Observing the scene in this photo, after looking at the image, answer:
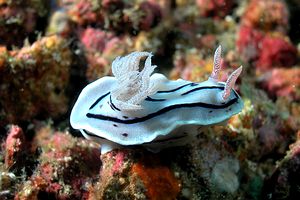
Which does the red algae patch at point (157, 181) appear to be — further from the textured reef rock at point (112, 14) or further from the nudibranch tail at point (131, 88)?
the textured reef rock at point (112, 14)

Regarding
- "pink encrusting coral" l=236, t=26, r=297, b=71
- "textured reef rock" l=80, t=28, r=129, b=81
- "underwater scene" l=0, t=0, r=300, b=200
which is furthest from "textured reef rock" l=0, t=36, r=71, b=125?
"pink encrusting coral" l=236, t=26, r=297, b=71

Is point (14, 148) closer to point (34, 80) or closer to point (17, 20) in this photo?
point (34, 80)

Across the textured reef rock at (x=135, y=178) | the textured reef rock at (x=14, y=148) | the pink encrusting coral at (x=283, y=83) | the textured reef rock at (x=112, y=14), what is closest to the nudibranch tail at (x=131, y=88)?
the textured reef rock at (x=135, y=178)

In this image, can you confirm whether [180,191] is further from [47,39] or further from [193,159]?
[47,39]

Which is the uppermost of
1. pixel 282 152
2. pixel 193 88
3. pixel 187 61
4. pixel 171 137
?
pixel 193 88

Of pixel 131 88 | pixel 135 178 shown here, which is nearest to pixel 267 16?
pixel 131 88

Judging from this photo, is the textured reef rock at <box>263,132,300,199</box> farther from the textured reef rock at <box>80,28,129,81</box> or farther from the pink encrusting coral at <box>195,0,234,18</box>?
the pink encrusting coral at <box>195,0,234,18</box>

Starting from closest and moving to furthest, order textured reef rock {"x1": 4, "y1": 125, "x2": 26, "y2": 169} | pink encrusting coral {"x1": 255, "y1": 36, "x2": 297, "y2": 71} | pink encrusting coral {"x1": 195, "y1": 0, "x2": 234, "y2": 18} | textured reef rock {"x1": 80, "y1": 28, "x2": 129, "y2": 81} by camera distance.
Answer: textured reef rock {"x1": 4, "y1": 125, "x2": 26, "y2": 169} → textured reef rock {"x1": 80, "y1": 28, "x2": 129, "y2": 81} → pink encrusting coral {"x1": 255, "y1": 36, "x2": 297, "y2": 71} → pink encrusting coral {"x1": 195, "y1": 0, "x2": 234, "y2": 18}

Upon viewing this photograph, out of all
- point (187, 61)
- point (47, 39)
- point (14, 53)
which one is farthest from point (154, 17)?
point (14, 53)
